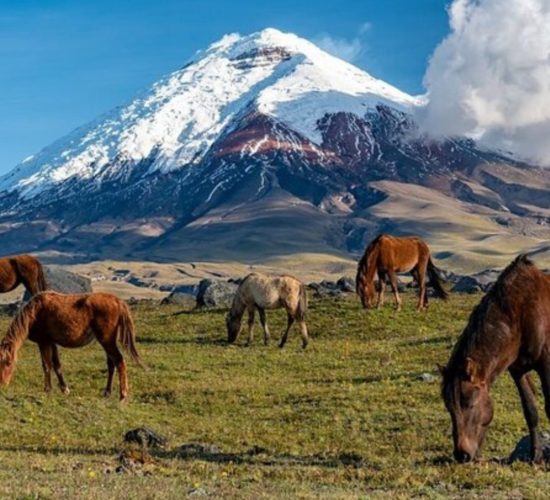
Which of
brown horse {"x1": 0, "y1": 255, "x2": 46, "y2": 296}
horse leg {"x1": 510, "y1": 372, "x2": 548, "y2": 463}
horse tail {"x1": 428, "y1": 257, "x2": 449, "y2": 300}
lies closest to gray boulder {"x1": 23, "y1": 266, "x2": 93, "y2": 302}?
brown horse {"x1": 0, "y1": 255, "x2": 46, "y2": 296}

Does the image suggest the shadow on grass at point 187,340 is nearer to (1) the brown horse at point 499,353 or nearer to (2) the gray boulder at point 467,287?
(1) the brown horse at point 499,353

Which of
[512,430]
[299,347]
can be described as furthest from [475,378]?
[299,347]

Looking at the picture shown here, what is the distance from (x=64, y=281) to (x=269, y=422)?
39.9 meters

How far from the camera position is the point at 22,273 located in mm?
36844

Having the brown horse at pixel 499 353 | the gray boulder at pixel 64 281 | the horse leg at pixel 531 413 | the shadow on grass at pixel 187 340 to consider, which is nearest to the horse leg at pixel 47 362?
the shadow on grass at pixel 187 340

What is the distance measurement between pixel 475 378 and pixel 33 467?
742cm

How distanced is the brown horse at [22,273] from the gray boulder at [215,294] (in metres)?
11.8

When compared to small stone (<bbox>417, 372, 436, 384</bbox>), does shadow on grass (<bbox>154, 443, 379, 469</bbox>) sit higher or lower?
lower

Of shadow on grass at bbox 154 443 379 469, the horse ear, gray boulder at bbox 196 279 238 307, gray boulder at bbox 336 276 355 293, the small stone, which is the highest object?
the horse ear

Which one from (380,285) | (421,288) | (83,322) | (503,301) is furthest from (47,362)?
(421,288)

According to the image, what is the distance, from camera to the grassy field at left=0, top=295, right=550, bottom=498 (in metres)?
13.3

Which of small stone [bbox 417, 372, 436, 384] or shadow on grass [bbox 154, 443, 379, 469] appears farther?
small stone [bbox 417, 372, 436, 384]

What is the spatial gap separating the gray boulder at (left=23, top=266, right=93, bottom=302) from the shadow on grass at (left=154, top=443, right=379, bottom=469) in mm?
Result: 41164

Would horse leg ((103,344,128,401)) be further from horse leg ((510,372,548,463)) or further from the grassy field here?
horse leg ((510,372,548,463))
